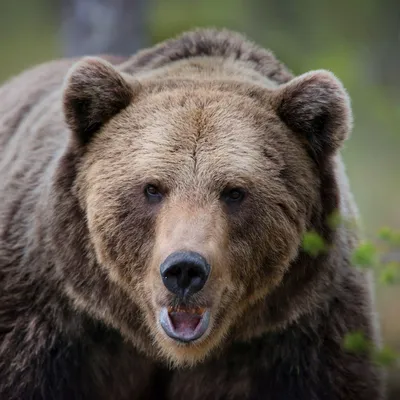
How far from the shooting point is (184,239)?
5996mm

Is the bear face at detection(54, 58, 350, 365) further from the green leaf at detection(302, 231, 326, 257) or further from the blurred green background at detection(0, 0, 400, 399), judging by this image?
the blurred green background at detection(0, 0, 400, 399)

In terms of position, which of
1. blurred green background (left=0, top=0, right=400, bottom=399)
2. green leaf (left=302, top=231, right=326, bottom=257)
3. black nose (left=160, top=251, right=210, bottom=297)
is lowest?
blurred green background (left=0, top=0, right=400, bottom=399)

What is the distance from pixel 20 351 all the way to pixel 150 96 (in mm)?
1683

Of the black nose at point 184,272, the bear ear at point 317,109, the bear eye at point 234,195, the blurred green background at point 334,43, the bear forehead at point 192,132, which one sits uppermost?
the bear ear at point 317,109

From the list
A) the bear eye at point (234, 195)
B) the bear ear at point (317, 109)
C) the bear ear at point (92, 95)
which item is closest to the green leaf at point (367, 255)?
the bear eye at point (234, 195)

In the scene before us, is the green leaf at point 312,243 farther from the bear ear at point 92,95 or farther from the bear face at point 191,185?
the bear ear at point 92,95

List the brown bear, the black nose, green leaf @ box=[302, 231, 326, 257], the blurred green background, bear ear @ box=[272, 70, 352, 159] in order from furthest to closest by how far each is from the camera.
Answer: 1. the blurred green background
2. bear ear @ box=[272, 70, 352, 159]
3. the brown bear
4. green leaf @ box=[302, 231, 326, 257]
5. the black nose

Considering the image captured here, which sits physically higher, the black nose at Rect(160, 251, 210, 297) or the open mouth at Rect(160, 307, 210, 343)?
the black nose at Rect(160, 251, 210, 297)

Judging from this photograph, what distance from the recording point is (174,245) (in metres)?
6.00

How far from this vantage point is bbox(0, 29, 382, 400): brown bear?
6355 mm

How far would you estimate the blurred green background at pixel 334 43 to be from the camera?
16.8m

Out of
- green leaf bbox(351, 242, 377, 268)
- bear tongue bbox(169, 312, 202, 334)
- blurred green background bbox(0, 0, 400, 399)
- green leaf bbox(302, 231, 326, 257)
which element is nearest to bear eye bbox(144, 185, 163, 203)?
bear tongue bbox(169, 312, 202, 334)

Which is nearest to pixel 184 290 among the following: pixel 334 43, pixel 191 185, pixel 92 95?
pixel 191 185

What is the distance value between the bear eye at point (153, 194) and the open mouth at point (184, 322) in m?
0.60
